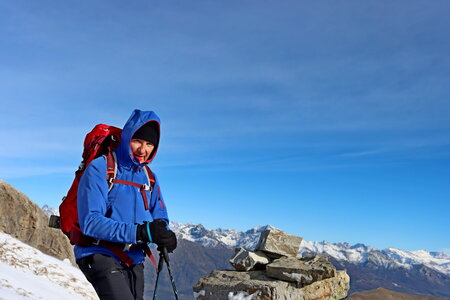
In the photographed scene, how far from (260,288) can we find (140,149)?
586 cm

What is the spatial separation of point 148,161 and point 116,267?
4.20ft

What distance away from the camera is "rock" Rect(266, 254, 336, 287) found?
997cm

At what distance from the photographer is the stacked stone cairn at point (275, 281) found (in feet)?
31.6

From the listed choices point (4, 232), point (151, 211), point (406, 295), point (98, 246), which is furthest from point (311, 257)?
point (4, 232)

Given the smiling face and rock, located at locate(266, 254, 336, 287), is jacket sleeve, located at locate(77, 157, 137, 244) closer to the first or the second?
the smiling face

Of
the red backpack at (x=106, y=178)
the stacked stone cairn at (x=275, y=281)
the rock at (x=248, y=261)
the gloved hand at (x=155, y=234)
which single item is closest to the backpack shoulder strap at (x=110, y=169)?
the red backpack at (x=106, y=178)

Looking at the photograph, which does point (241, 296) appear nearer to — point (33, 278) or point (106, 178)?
point (106, 178)

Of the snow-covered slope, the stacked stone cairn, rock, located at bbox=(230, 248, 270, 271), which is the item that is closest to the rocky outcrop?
the snow-covered slope

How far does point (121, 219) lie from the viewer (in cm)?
455

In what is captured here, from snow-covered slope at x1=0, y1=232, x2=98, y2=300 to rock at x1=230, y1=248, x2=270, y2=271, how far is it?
19.1 ft

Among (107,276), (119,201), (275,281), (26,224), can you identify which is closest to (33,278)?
(26,224)

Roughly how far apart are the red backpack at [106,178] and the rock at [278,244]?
7440 mm

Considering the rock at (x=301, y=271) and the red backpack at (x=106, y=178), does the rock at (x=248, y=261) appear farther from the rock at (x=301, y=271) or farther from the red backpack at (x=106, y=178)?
the red backpack at (x=106, y=178)

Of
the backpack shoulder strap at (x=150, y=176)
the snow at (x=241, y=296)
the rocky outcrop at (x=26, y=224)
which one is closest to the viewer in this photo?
the backpack shoulder strap at (x=150, y=176)
